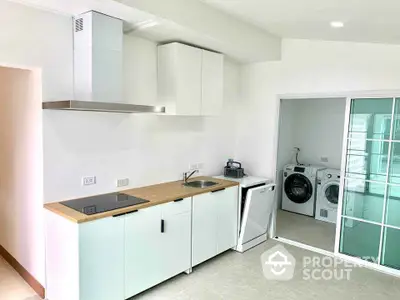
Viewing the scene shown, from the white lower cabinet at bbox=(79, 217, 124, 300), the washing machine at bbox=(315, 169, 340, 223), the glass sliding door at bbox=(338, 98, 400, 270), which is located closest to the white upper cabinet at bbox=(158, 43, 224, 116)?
the white lower cabinet at bbox=(79, 217, 124, 300)

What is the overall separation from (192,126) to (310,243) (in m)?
2.24

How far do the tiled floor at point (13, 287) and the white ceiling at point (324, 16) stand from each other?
10.3ft

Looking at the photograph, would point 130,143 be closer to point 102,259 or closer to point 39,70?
point 39,70

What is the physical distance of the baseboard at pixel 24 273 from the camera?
113 inches

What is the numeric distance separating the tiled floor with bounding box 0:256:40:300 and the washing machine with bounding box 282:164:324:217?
413 centimetres

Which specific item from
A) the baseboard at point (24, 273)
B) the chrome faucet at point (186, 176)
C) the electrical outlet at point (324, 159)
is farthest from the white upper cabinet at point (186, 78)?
the electrical outlet at point (324, 159)

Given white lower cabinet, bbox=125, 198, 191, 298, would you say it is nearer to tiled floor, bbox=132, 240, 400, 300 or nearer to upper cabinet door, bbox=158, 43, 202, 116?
tiled floor, bbox=132, 240, 400, 300

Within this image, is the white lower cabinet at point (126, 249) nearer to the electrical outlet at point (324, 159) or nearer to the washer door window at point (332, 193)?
the washer door window at point (332, 193)

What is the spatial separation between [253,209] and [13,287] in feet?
8.83

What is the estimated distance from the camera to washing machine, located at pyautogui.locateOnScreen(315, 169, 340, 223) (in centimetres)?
505

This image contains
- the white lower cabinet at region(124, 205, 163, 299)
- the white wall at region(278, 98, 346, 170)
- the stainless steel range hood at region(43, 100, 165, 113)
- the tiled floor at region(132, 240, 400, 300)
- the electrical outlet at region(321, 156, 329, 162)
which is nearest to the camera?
the stainless steel range hood at region(43, 100, 165, 113)

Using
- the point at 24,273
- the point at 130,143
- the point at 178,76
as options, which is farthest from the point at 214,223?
the point at 24,273

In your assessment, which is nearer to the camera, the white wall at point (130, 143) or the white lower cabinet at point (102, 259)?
the white lower cabinet at point (102, 259)

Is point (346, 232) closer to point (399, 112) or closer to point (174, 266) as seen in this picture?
point (399, 112)
